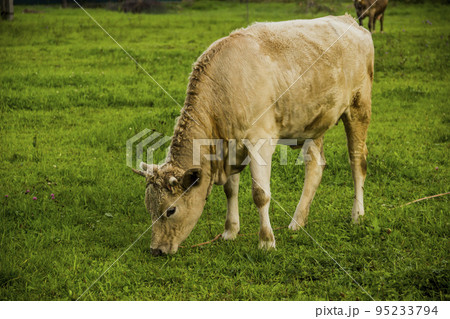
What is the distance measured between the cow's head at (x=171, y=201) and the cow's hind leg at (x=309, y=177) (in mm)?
1546

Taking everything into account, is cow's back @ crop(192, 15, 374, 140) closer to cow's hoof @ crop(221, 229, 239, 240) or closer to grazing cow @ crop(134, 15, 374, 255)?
grazing cow @ crop(134, 15, 374, 255)

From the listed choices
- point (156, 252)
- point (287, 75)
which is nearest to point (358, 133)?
point (287, 75)

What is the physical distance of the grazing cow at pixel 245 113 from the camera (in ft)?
18.9

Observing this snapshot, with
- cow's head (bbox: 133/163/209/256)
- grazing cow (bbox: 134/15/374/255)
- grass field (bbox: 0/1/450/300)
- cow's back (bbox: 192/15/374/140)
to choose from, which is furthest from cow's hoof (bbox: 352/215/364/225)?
cow's head (bbox: 133/163/209/256)

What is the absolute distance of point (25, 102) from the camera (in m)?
12.2

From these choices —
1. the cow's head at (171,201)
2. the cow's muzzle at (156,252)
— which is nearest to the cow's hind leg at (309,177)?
the cow's head at (171,201)

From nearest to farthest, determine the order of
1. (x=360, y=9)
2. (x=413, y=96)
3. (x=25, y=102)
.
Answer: (x=25, y=102) < (x=413, y=96) < (x=360, y=9)

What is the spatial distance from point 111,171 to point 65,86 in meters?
5.73

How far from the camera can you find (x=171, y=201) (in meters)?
5.71

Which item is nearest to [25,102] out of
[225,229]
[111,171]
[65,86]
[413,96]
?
[65,86]

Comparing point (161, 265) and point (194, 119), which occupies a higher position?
point (194, 119)

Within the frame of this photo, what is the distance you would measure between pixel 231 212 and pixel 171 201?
1078 mm

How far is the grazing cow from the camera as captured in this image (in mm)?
5773

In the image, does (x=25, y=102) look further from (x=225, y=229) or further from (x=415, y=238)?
(x=415, y=238)
